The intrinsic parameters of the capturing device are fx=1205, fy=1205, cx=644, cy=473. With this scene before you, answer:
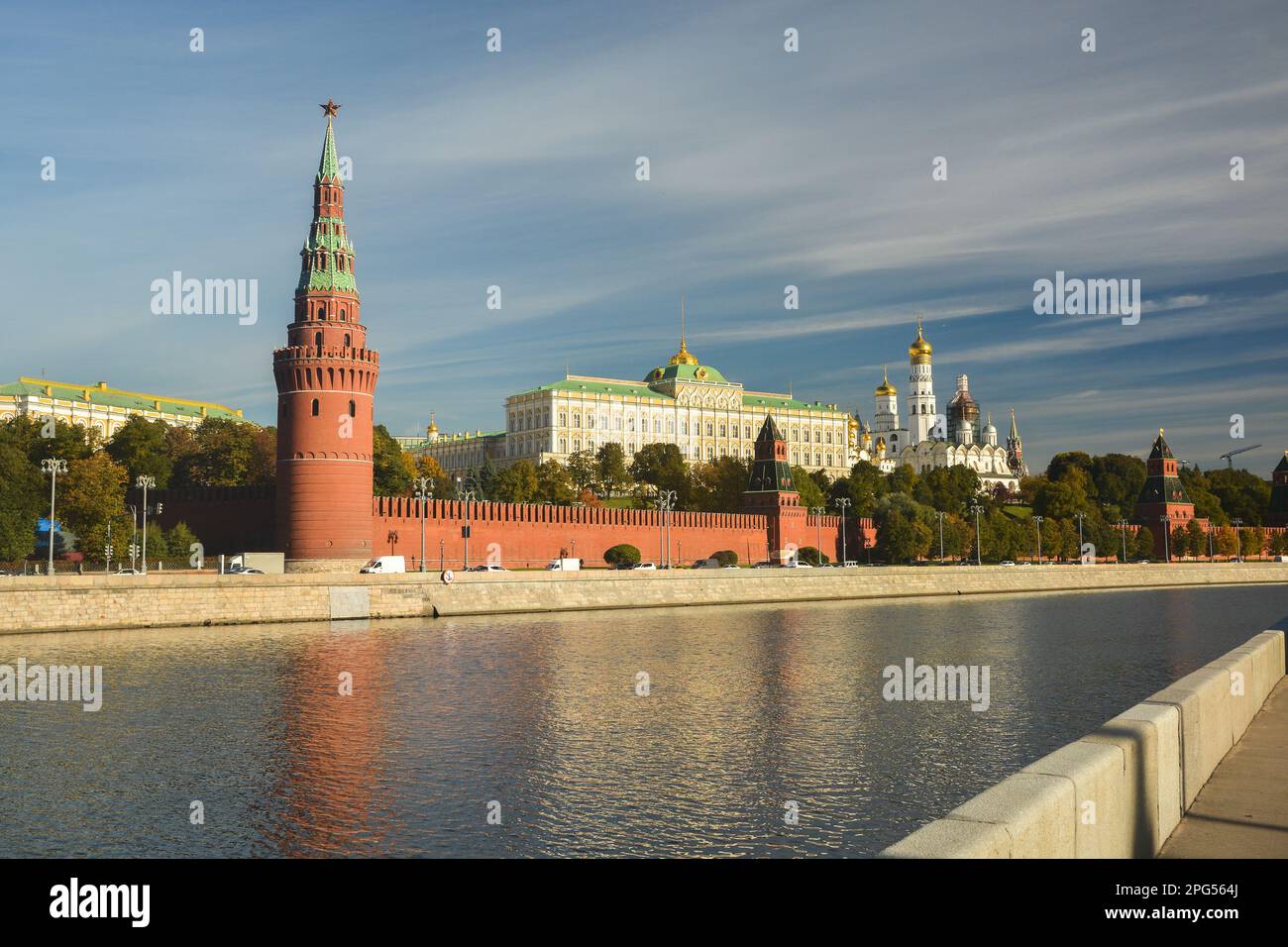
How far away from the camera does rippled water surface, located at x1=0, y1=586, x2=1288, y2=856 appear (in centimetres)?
1359

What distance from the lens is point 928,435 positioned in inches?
7411

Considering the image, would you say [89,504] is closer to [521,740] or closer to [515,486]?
[515,486]

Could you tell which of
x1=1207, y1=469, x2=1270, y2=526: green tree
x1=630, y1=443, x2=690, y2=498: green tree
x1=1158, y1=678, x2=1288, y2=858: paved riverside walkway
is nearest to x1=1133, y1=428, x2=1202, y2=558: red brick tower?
x1=1207, y1=469, x2=1270, y2=526: green tree

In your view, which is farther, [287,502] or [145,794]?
[287,502]

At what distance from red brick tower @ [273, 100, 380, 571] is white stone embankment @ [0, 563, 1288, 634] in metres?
11.0

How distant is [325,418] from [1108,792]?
53198 millimetres

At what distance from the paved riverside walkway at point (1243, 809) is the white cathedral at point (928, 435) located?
534ft

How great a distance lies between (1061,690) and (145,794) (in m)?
18.2

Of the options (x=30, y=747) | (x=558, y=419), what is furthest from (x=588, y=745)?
(x=558, y=419)

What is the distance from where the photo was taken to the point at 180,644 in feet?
111

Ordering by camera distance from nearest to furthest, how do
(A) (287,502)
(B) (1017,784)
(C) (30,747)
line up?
(B) (1017,784), (C) (30,747), (A) (287,502)
